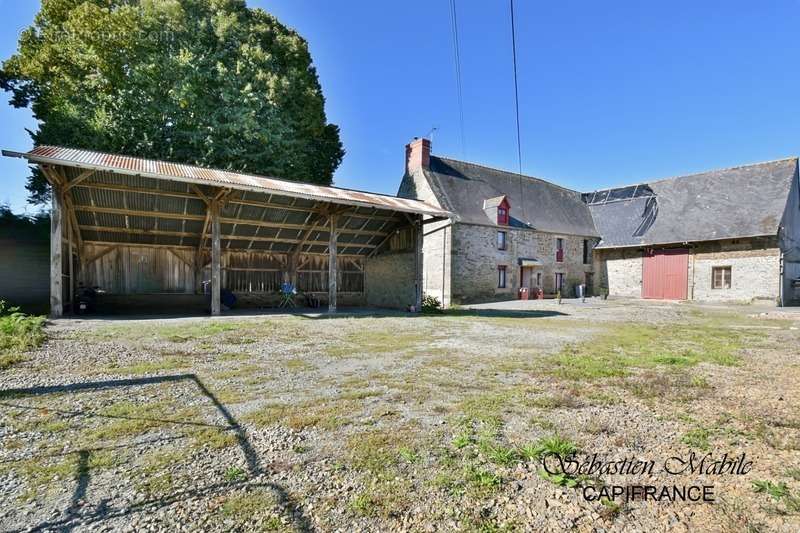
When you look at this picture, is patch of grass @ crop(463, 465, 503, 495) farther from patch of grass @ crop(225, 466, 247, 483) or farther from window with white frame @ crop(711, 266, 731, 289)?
window with white frame @ crop(711, 266, 731, 289)

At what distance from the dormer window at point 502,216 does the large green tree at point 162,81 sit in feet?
39.0

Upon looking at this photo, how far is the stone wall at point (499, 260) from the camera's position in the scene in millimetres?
21219

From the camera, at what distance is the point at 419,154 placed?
22828mm

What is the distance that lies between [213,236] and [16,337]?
18.3ft

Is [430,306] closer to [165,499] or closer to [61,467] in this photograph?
[61,467]

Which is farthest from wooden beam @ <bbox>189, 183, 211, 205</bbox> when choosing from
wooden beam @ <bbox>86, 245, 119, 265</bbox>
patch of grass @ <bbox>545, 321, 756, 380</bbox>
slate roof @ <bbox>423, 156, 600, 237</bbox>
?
slate roof @ <bbox>423, 156, 600, 237</bbox>

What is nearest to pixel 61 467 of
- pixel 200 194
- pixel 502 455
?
pixel 502 455

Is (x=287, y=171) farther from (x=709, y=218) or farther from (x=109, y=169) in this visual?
(x=709, y=218)

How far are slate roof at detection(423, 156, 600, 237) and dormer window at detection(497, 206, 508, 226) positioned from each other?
546mm

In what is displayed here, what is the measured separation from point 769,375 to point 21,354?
35.0ft

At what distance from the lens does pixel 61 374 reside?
4977mm

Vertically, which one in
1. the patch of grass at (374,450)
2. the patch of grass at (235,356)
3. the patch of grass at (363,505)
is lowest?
the patch of grass at (235,356)

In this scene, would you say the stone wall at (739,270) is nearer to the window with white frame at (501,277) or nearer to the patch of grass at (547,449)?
the window with white frame at (501,277)

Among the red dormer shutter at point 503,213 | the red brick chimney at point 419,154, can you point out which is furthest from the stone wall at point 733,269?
the red brick chimney at point 419,154
